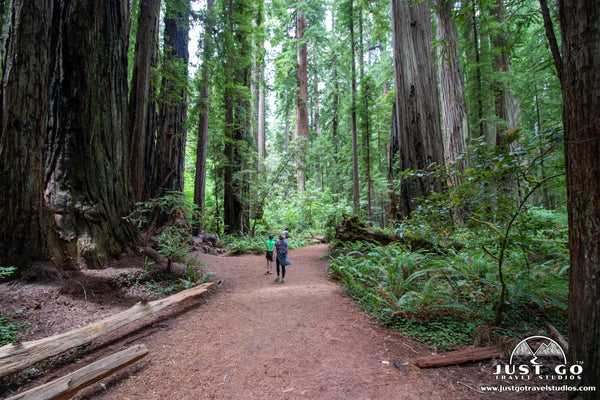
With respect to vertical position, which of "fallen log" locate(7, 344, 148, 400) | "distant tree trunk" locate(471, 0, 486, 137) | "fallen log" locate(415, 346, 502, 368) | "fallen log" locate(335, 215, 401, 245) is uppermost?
"distant tree trunk" locate(471, 0, 486, 137)

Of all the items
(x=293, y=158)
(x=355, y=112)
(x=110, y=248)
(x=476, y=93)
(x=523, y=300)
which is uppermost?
(x=355, y=112)

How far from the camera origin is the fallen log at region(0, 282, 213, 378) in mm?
2006

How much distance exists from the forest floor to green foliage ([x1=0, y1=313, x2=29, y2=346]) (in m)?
0.08

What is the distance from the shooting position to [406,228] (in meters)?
4.14

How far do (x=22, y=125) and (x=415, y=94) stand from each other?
7552mm

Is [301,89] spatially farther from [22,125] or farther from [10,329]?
[10,329]

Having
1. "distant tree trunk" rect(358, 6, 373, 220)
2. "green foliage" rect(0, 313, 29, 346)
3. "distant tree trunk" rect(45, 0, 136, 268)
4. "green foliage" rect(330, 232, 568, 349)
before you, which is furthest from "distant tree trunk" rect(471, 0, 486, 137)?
"green foliage" rect(0, 313, 29, 346)

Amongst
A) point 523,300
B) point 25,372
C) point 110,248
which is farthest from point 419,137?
point 25,372

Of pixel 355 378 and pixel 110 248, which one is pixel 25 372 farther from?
pixel 355 378

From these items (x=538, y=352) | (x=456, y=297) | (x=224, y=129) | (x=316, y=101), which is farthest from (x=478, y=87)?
(x=316, y=101)

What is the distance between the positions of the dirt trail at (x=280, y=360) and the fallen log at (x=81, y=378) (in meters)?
0.12

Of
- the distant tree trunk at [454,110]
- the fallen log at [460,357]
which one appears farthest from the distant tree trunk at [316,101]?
the fallen log at [460,357]

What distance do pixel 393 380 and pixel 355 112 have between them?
13.9 m

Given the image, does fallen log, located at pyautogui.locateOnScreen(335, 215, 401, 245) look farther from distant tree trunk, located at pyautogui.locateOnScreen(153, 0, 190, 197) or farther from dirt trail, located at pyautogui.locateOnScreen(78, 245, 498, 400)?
distant tree trunk, located at pyautogui.locateOnScreen(153, 0, 190, 197)
